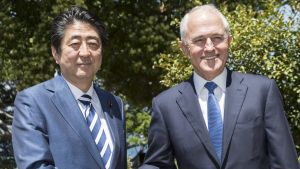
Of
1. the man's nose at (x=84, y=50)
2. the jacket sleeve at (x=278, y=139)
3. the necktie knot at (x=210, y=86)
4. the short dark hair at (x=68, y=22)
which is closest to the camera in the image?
the jacket sleeve at (x=278, y=139)

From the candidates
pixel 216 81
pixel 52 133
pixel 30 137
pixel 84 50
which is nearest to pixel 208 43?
pixel 216 81

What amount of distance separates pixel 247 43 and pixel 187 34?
8678mm

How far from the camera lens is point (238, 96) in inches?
181

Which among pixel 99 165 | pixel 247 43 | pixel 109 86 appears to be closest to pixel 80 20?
pixel 99 165

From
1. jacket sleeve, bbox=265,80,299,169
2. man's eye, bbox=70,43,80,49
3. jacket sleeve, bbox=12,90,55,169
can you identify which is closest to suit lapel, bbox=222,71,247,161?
jacket sleeve, bbox=265,80,299,169

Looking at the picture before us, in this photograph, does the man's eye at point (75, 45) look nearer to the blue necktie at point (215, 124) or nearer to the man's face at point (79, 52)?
the man's face at point (79, 52)

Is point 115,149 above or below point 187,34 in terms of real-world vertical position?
below

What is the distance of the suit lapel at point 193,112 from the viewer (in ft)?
14.8

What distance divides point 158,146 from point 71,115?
799 millimetres

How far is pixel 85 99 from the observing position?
4957 millimetres

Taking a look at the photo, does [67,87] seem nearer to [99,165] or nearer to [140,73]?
[99,165]

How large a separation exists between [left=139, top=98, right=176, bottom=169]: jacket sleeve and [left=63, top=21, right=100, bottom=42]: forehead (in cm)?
84

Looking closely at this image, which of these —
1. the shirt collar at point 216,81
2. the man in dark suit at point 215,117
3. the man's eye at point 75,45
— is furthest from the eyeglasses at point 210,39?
the man's eye at point 75,45

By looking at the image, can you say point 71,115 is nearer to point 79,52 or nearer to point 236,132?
point 79,52
